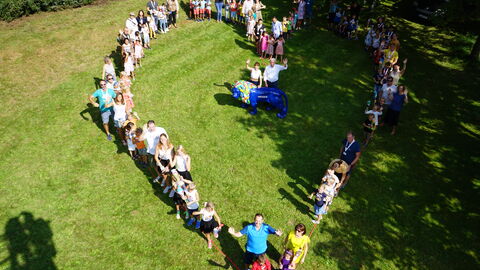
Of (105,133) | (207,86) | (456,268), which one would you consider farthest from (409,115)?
(105,133)

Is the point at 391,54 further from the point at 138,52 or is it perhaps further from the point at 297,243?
the point at 138,52

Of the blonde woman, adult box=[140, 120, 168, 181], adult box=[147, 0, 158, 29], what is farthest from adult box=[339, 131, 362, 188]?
adult box=[147, 0, 158, 29]

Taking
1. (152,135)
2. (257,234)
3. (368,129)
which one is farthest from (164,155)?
(368,129)

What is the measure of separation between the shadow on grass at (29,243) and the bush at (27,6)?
46.5 ft

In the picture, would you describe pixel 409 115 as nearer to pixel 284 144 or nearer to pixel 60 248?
pixel 284 144

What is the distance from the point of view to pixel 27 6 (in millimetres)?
18219

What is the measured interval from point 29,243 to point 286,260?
22.4ft

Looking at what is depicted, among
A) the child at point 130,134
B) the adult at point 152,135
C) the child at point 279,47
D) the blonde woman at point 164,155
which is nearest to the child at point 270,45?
the child at point 279,47

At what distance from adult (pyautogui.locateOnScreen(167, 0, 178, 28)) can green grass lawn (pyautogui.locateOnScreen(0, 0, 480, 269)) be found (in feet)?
3.84

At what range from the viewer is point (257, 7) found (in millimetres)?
18219

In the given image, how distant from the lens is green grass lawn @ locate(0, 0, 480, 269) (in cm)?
863

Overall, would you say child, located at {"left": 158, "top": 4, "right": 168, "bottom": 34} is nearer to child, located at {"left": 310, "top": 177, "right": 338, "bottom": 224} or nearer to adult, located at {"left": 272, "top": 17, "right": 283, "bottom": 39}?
adult, located at {"left": 272, "top": 17, "right": 283, "bottom": 39}

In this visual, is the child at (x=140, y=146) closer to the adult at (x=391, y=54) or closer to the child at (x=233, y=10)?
the adult at (x=391, y=54)

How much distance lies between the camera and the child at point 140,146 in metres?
10.1
